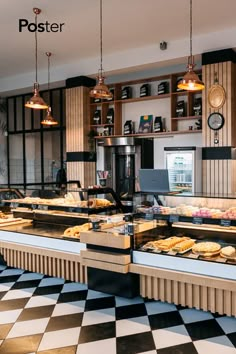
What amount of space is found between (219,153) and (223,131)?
374 millimetres

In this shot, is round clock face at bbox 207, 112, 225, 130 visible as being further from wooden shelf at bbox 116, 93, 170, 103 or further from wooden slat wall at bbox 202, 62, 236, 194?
wooden shelf at bbox 116, 93, 170, 103

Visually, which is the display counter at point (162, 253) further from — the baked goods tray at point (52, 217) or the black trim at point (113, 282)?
the baked goods tray at point (52, 217)

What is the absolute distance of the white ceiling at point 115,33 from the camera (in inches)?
190

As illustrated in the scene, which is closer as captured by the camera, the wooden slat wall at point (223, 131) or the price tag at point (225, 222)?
the price tag at point (225, 222)

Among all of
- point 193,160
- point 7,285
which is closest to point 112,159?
point 193,160

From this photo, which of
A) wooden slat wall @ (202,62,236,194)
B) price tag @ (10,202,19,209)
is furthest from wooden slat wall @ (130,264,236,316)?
wooden slat wall @ (202,62,236,194)

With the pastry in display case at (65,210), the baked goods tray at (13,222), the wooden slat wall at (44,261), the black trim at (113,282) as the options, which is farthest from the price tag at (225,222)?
the baked goods tray at (13,222)

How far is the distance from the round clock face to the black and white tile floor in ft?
11.4

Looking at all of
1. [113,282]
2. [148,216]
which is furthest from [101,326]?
[148,216]

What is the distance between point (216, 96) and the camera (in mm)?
5918

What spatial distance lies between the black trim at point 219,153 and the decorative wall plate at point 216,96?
71 cm

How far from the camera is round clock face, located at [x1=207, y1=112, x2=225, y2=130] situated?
589cm

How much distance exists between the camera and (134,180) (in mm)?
7402

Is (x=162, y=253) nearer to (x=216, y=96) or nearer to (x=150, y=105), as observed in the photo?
(x=216, y=96)
